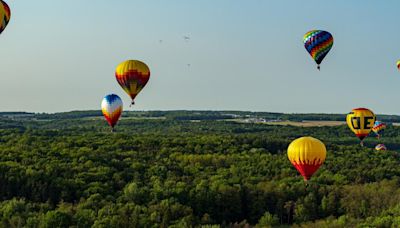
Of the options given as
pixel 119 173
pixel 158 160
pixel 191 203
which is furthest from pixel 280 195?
pixel 158 160

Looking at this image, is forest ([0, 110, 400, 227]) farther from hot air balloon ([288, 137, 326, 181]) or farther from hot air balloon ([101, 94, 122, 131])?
hot air balloon ([101, 94, 122, 131])

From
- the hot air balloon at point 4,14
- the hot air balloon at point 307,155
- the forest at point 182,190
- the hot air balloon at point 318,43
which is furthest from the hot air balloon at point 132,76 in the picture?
the hot air balloon at point 307,155

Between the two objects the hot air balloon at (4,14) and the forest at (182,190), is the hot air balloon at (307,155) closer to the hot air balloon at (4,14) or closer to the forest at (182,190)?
the forest at (182,190)

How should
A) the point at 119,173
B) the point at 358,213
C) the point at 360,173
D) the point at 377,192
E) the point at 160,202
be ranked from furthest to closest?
the point at 360,173
the point at 119,173
the point at 377,192
the point at 358,213
the point at 160,202

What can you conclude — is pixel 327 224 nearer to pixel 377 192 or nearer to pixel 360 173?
pixel 377 192

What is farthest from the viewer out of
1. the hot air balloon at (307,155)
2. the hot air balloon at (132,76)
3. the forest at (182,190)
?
the hot air balloon at (132,76)

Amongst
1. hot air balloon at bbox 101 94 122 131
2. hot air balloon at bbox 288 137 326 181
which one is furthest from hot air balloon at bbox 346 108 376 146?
hot air balloon at bbox 101 94 122 131
